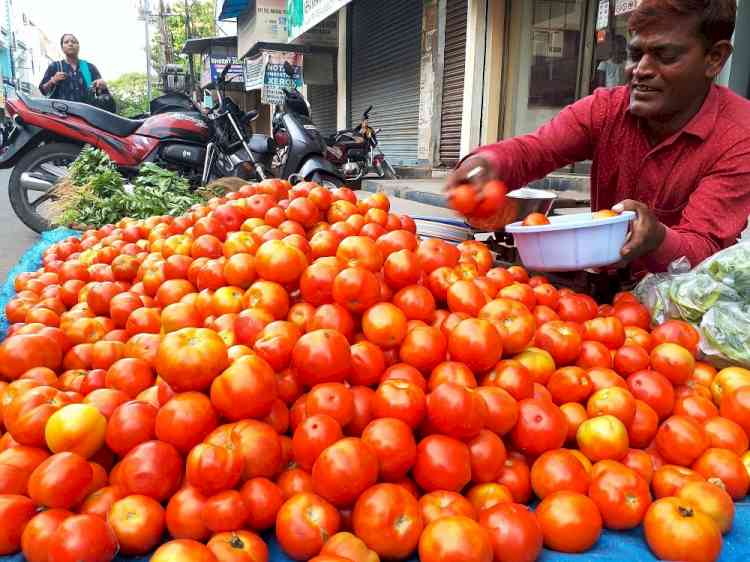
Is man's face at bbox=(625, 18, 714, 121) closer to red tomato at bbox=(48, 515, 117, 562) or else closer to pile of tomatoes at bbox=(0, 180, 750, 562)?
pile of tomatoes at bbox=(0, 180, 750, 562)

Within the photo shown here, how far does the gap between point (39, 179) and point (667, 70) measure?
6.03 metres

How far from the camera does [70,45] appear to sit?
7.14 meters

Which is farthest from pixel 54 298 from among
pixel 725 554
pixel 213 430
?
pixel 725 554

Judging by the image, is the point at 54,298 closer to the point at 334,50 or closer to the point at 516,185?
the point at 516,185

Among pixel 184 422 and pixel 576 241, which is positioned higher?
pixel 576 241

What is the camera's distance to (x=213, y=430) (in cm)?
137

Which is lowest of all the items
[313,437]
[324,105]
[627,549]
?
[627,549]

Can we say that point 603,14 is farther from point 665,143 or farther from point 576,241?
point 576,241

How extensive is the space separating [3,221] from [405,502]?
8508 mm

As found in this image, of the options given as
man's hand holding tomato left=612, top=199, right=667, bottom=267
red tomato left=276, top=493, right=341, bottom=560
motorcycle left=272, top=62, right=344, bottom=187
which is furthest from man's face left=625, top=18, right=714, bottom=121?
motorcycle left=272, top=62, right=344, bottom=187

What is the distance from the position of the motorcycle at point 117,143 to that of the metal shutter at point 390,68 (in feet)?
14.6

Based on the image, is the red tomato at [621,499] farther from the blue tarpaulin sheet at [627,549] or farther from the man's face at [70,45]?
the man's face at [70,45]

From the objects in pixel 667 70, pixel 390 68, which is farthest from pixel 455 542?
pixel 390 68

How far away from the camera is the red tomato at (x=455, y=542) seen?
1.10 m
